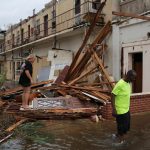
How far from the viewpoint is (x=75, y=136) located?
9.46 metres

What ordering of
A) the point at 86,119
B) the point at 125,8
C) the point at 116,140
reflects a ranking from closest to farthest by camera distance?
the point at 116,140
the point at 86,119
the point at 125,8

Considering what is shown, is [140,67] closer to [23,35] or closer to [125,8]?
[125,8]

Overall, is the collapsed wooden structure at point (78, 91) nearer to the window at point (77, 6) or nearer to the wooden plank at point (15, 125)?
the wooden plank at point (15, 125)

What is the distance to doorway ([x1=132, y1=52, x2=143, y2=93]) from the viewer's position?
17.5 meters

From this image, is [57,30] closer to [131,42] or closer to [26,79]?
[131,42]

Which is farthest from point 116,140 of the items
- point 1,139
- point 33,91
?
point 33,91

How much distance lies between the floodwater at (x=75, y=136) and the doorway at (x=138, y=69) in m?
5.80

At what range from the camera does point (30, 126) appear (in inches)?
415

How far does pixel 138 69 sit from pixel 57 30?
11.0m

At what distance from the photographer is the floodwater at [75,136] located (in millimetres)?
8328

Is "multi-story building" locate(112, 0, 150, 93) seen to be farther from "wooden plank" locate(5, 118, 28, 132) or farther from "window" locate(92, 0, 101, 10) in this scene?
"wooden plank" locate(5, 118, 28, 132)

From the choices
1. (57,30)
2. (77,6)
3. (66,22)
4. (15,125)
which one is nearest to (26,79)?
(15,125)

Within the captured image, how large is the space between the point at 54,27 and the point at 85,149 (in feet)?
69.0

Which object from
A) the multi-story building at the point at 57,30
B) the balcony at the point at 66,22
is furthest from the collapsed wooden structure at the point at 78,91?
the multi-story building at the point at 57,30
